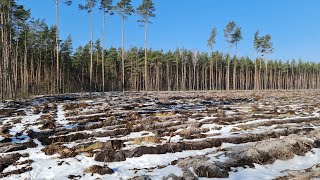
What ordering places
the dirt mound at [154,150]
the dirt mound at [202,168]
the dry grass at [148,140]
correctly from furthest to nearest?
1. the dry grass at [148,140]
2. the dirt mound at [154,150]
3. the dirt mound at [202,168]

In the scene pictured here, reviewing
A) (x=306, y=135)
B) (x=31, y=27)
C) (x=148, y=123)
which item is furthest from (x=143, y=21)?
(x=306, y=135)

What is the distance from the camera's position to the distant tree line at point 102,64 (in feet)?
135

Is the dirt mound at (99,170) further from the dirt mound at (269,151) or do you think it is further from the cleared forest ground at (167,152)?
the dirt mound at (269,151)

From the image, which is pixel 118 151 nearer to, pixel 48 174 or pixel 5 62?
pixel 48 174

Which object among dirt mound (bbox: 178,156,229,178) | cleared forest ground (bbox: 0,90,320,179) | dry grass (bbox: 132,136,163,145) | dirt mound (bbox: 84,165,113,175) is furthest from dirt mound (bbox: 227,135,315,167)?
dirt mound (bbox: 84,165,113,175)

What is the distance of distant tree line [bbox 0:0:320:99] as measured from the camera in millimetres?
41062

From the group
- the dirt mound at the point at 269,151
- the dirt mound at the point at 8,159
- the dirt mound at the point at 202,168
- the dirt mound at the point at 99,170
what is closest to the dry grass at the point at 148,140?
the dirt mound at the point at 202,168

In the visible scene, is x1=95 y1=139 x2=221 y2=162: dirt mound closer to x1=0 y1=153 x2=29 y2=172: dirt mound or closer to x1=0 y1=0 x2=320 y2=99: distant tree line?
x1=0 y1=153 x2=29 y2=172: dirt mound

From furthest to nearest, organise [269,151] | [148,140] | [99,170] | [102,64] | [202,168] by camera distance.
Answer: [102,64], [148,140], [269,151], [99,170], [202,168]

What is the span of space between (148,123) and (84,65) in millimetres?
64756

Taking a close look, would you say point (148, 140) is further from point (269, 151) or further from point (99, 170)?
point (269, 151)

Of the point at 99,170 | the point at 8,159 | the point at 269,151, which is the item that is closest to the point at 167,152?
the point at 99,170

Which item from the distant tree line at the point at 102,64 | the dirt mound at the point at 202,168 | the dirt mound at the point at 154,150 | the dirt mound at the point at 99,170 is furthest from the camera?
the distant tree line at the point at 102,64

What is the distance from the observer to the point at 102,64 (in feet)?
169
